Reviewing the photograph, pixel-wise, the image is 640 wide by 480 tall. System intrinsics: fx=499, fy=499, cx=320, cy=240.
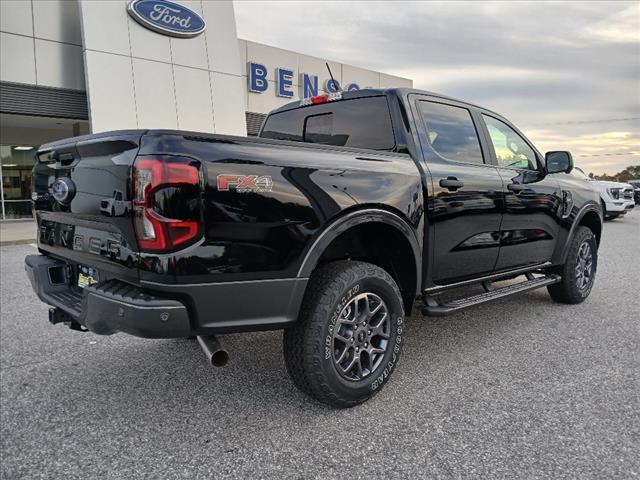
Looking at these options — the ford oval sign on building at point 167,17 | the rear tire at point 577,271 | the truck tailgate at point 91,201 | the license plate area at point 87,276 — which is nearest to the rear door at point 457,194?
the rear tire at point 577,271

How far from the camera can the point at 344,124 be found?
377 cm

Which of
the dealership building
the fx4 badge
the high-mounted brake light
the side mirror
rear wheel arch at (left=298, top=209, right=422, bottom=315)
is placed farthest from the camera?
the dealership building

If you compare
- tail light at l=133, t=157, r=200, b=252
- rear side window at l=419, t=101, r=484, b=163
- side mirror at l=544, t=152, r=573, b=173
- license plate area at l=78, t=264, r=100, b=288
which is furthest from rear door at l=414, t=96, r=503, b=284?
license plate area at l=78, t=264, r=100, b=288

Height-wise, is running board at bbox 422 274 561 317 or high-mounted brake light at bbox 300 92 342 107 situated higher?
high-mounted brake light at bbox 300 92 342 107

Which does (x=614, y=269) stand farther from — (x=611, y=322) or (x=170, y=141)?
(x=170, y=141)

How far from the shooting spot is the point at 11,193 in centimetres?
1805

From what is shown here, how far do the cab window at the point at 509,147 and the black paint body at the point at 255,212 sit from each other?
789 millimetres

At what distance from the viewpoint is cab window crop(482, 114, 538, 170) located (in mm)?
4242

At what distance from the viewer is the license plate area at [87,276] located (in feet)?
8.78

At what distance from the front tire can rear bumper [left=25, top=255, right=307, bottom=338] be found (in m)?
0.18

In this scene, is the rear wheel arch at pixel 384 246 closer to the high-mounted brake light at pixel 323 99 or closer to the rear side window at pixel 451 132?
the rear side window at pixel 451 132

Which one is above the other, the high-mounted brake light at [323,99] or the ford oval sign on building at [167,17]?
the ford oval sign on building at [167,17]

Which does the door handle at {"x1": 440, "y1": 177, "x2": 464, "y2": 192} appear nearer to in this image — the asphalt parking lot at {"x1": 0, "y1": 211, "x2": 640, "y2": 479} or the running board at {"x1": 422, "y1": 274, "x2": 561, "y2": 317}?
the running board at {"x1": 422, "y1": 274, "x2": 561, "y2": 317}

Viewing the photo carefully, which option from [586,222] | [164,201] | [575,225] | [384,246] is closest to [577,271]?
[575,225]
